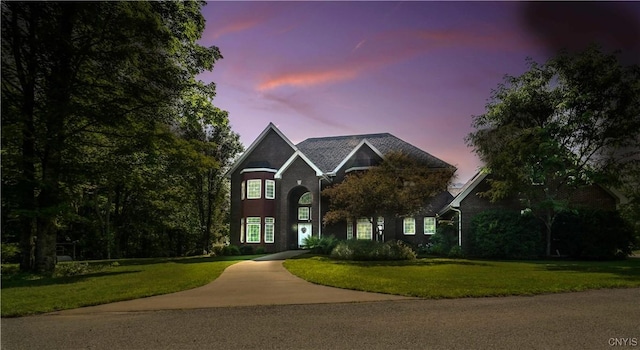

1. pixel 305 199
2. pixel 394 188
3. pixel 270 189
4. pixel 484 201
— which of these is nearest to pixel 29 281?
pixel 394 188

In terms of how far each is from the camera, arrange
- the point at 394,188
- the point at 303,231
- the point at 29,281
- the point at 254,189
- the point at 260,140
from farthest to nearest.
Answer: the point at 260,140
the point at 303,231
the point at 254,189
the point at 394,188
the point at 29,281

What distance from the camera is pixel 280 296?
11.5 meters

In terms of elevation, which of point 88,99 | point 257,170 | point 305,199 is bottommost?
point 305,199

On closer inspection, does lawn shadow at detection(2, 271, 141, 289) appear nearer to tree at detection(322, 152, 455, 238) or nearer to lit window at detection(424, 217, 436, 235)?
tree at detection(322, 152, 455, 238)

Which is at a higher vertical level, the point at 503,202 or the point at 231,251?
the point at 503,202

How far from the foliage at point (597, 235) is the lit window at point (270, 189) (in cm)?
2071

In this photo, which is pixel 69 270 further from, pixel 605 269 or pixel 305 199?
pixel 605 269

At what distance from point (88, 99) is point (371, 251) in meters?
15.8

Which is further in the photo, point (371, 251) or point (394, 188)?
Result: point (394, 188)

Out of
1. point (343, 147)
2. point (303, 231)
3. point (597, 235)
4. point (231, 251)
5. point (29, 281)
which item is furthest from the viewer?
point (343, 147)

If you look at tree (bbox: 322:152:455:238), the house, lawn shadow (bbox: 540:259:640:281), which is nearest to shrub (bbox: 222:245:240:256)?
tree (bbox: 322:152:455:238)

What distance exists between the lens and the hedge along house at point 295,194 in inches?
1313

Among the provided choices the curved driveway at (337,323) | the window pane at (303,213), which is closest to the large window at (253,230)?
the window pane at (303,213)

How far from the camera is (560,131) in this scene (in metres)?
27.6
